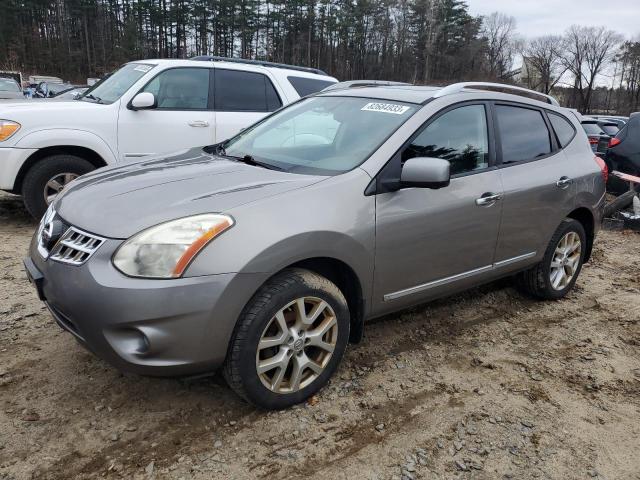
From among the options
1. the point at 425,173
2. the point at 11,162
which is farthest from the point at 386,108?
the point at 11,162

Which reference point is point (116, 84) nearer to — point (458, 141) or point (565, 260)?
point (458, 141)

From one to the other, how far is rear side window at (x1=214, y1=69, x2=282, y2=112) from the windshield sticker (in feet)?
11.3

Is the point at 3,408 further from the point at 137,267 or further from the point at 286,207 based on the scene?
the point at 286,207

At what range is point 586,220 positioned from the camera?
4.58 metres

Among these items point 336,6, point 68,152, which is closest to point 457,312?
point 68,152

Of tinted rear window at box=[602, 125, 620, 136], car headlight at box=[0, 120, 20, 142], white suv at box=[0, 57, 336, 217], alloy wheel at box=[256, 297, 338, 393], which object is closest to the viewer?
alloy wheel at box=[256, 297, 338, 393]

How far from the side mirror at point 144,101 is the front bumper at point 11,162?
114 cm

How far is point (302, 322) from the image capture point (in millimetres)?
2684

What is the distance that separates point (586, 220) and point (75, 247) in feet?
13.3

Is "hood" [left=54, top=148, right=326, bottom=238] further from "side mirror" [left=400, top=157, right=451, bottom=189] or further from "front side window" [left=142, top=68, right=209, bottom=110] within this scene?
"front side window" [left=142, top=68, right=209, bottom=110]

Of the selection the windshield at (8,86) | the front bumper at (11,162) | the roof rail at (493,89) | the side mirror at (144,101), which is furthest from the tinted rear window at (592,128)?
the windshield at (8,86)

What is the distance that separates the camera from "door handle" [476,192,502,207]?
11.2ft

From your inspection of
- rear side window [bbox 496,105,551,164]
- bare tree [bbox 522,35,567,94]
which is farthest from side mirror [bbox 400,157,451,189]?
bare tree [bbox 522,35,567,94]

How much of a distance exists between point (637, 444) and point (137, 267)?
2598mm
